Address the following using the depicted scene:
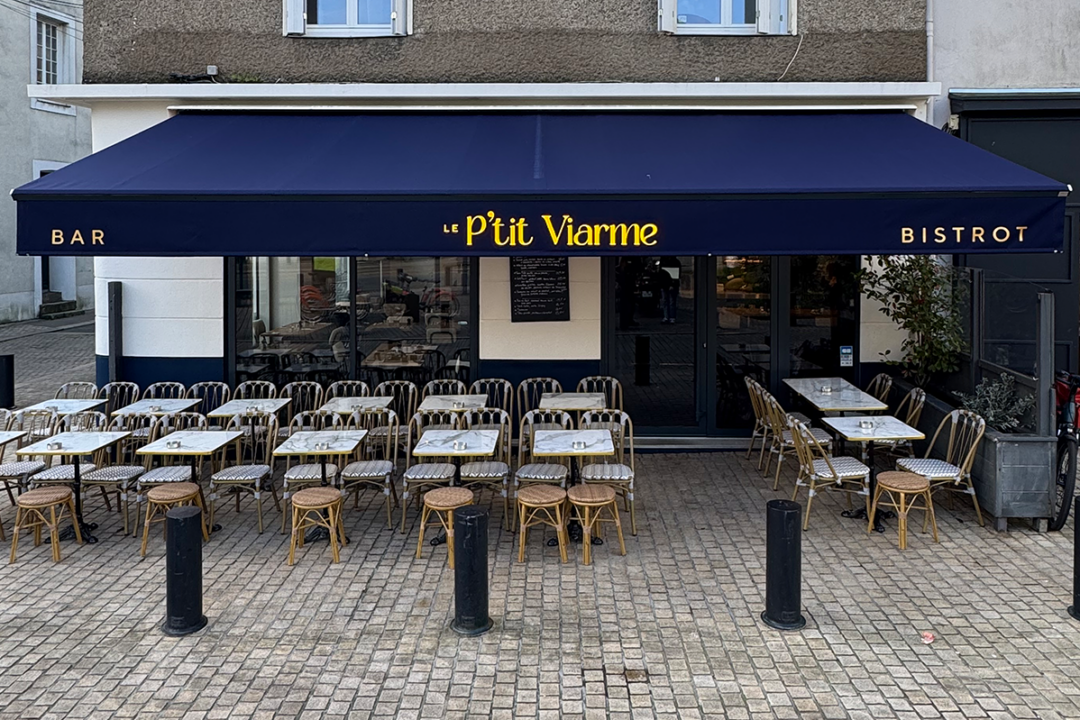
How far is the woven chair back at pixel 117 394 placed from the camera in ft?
35.5

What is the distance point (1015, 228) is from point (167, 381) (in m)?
8.99

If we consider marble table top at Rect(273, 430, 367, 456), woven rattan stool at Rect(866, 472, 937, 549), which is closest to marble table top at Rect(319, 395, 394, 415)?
marble table top at Rect(273, 430, 367, 456)

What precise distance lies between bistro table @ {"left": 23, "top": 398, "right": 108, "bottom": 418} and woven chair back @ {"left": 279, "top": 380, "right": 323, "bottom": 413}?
6.18ft

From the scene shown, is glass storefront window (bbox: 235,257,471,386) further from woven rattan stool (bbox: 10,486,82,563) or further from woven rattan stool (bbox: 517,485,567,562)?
woven rattan stool (bbox: 517,485,567,562)

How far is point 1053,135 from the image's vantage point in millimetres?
11086

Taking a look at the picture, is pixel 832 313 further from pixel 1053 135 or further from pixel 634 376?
pixel 1053 135

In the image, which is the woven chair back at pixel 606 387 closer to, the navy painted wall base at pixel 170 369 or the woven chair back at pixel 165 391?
the navy painted wall base at pixel 170 369

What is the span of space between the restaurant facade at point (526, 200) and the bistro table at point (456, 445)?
5.23 feet

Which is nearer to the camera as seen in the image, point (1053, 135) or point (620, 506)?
point (620, 506)

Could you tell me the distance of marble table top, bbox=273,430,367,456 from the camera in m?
8.04

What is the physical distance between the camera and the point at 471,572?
624cm

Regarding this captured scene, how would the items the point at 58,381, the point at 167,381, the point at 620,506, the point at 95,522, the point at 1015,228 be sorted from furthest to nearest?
the point at 58,381 → the point at 167,381 → the point at 620,506 → the point at 95,522 → the point at 1015,228

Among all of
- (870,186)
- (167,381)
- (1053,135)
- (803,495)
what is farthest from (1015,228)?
(167,381)

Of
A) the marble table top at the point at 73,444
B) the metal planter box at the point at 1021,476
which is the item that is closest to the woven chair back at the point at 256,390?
the marble table top at the point at 73,444
